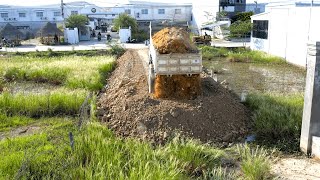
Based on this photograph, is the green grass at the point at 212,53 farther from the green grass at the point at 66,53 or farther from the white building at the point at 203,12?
the white building at the point at 203,12

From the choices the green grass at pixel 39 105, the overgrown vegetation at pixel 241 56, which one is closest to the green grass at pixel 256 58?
the overgrown vegetation at pixel 241 56

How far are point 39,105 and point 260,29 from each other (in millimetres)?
20071

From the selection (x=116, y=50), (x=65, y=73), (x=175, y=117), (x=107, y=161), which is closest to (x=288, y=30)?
(x=116, y=50)

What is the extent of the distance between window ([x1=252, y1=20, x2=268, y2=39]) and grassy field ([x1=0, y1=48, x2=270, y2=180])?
17970mm

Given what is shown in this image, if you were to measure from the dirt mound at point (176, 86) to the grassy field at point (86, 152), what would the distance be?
1.96 meters

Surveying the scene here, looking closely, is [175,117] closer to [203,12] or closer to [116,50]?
[116,50]

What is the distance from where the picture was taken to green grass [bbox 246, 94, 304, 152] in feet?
27.2

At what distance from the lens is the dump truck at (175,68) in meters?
9.66

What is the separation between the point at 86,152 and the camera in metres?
6.45

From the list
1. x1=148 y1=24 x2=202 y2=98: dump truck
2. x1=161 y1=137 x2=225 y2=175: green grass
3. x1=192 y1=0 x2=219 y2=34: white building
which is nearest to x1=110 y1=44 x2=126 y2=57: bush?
x1=148 y1=24 x2=202 y2=98: dump truck

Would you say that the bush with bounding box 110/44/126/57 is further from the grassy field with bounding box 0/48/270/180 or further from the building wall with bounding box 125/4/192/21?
the building wall with bounding box 125/4/192/21

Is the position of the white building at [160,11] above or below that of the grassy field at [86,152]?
above

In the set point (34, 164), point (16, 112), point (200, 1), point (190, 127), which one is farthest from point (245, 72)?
point (200, 1)

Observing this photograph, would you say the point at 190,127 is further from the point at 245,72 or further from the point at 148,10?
the point at 148,10
